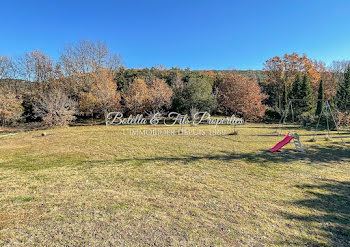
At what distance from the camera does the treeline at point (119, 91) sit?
2220 centimetres

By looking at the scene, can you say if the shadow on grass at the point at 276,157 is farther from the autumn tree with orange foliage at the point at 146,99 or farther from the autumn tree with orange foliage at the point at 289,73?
the autumn tree with orange foliage at the point at 289,73

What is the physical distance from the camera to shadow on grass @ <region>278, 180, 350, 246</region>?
276 cm

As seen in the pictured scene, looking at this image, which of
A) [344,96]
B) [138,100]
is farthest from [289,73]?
[138,100]

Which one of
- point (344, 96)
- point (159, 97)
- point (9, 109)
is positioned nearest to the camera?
point (9, 109)

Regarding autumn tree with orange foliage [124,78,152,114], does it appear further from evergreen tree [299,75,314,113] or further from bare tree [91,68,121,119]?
evergreen tree [299,75,314,113]

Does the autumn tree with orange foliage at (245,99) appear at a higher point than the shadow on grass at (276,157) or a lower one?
higher

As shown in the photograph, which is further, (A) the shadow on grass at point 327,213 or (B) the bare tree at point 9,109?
(B) the bare tree at point 9,109

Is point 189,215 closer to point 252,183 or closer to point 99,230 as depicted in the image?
point 99,230

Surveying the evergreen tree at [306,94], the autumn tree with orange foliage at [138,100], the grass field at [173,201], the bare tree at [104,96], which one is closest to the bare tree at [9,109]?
the bare tree at [104,96]

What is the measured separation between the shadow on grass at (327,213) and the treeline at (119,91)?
48.7 feet

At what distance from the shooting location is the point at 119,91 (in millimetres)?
28078

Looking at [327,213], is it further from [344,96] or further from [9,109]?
[9,109]

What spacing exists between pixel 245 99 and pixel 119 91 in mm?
20018

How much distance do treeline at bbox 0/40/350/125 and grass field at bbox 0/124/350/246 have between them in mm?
13356
